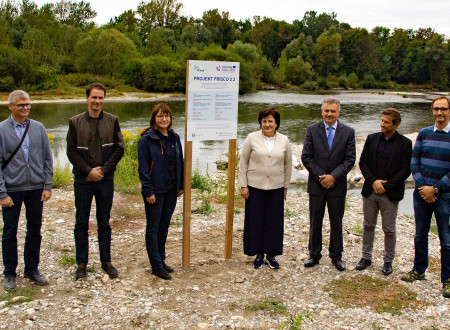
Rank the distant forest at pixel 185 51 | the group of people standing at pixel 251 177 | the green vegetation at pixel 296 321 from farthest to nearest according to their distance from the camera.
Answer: the distant forest at pixel 185 51 < the group of people standing at pixel 251 177 < the green vegetation at pixel 296 321

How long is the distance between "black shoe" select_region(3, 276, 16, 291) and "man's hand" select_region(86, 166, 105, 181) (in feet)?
4.50

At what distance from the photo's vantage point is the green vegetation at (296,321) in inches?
160

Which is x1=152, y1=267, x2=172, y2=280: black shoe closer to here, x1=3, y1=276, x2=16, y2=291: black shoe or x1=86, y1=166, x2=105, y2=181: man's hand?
x1=86, y1=166, x2=105, y2=181: man's hand

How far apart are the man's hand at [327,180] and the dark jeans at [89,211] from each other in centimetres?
255

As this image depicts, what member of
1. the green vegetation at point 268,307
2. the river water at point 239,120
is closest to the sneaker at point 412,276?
the green vegetation at point 268,307

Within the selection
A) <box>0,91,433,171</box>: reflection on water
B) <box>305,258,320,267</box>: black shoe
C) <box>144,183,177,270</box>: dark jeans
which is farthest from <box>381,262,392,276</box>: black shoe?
<box>0,91,433,171</box>: reflection on water

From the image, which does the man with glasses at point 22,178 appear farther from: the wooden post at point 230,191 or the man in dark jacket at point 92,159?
the wooden post at point 230,191

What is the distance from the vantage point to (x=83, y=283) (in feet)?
16.3

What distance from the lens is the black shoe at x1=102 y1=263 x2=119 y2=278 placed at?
5.14 m

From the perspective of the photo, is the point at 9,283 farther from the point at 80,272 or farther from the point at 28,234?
the point at 80,272

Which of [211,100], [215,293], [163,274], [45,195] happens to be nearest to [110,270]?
[163,274]

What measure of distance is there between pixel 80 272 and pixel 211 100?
2.61 m

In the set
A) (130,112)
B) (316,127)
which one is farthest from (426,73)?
(316,127)

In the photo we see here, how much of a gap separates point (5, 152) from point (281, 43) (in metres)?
111
